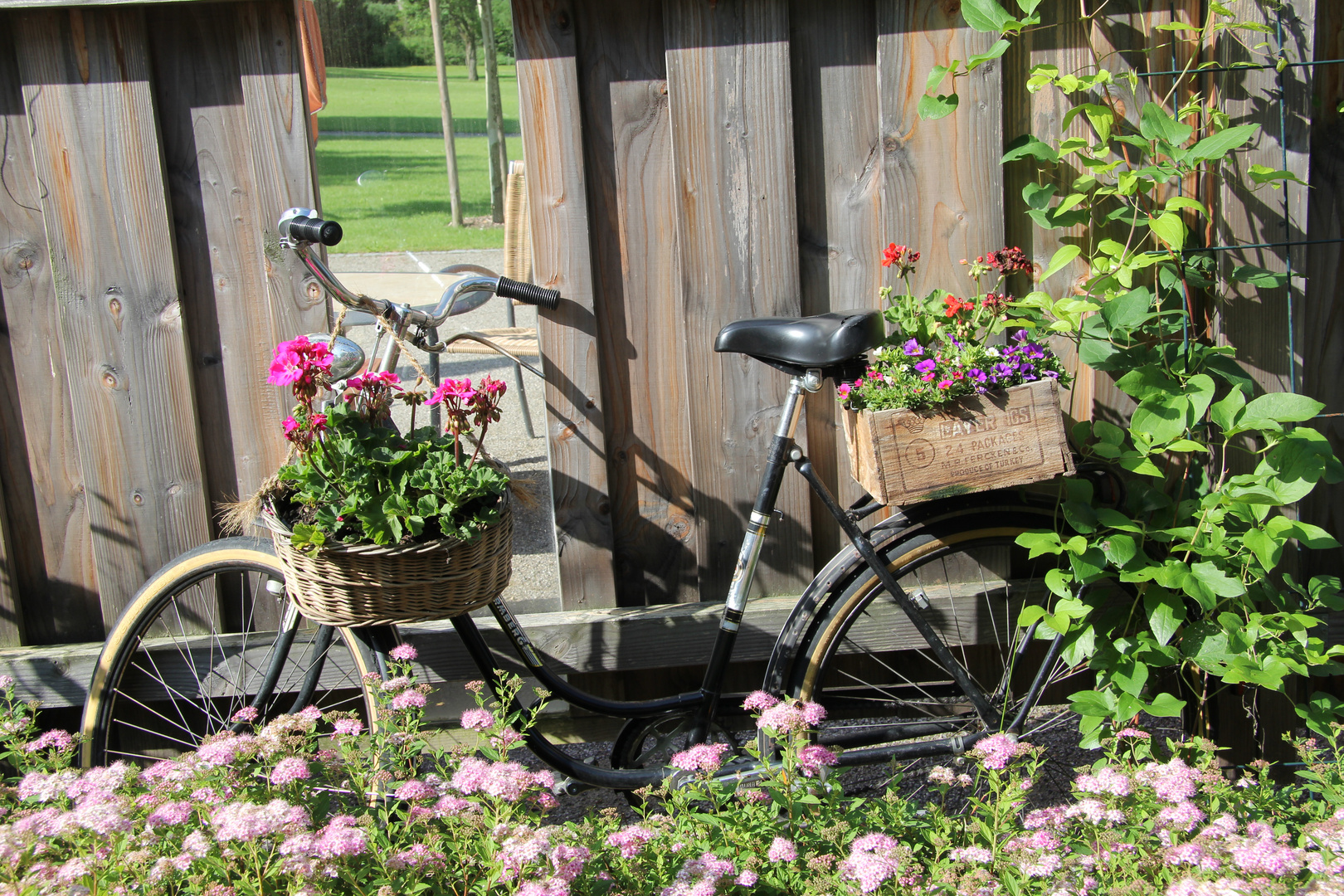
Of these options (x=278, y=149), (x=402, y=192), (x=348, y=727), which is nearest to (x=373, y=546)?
(x=348, y=727)

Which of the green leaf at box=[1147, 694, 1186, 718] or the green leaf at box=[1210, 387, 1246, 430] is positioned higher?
the green leaf at box=[1210, 387, 1246, 430]

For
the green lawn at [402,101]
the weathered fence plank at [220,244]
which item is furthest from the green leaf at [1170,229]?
the green lawn at [402,101]

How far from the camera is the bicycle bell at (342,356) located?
2.00 meters

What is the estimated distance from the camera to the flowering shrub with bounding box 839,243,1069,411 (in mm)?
2045

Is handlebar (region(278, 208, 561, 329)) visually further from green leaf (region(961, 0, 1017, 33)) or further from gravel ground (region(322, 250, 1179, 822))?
green leaf (region(961, 0, 1017, 33))

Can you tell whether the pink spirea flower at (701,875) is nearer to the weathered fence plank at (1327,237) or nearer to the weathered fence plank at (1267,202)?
the weathered fence plank at (1267,202)

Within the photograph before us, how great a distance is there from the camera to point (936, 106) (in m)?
2.15

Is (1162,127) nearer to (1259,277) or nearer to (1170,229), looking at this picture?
(1170,229)

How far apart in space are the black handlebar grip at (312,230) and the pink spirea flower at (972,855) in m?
1.53

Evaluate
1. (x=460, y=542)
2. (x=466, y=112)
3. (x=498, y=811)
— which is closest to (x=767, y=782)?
(x=498, y=811)

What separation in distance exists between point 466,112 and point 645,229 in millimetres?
27457

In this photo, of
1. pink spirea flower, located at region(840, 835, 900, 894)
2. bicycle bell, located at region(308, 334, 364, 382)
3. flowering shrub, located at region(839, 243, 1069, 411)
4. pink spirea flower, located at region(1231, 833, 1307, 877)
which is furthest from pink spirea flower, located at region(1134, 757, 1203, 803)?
bicycle bell, located at region(308, 334, 364, 382)

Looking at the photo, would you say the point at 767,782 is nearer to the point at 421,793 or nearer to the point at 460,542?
the point at 421,793

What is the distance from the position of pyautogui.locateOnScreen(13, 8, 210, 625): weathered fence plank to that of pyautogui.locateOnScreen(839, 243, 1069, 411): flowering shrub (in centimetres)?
163
